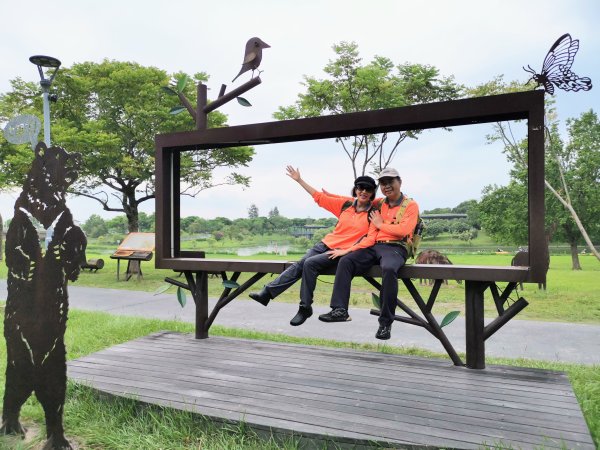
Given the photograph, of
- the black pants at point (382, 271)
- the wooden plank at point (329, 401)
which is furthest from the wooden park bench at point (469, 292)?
the wooden plank at point (329, 401)

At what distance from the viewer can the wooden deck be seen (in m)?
2.33

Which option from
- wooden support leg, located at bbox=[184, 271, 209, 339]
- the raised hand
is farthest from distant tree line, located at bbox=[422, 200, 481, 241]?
wooden support leg, located at bbox=[184, 271, 209, 339]

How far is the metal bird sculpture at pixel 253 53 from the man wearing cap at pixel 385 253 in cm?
150

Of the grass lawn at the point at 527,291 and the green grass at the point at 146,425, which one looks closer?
the green grass at the point at 146,425

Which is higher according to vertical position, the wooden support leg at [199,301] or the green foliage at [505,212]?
the green foliage at [505,212]

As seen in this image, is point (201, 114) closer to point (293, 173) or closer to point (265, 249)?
point (293, 173)

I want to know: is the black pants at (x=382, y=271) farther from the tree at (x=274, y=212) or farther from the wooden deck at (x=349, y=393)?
the tree at (x=274, y=212)

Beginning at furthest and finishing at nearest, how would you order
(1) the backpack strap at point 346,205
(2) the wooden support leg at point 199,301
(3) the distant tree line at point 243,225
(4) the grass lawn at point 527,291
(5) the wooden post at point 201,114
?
(4) the grass lawn at point 527,291 → (2) the wooden support leg at point 199,301 → (5) the wooden post at point 201,114 → (3) the distant tree line at point 243,225 → (1) the backpack strap at point 346,205

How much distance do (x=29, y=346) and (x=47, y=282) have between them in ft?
1.11

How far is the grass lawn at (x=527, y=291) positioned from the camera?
20.3 ft

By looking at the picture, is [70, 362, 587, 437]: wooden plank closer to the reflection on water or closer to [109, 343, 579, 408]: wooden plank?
[109, 343, 579, 408]: wooden plank

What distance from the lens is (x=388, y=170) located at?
11.0ft

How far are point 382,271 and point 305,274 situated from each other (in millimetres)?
544

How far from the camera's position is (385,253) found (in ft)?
10.7
